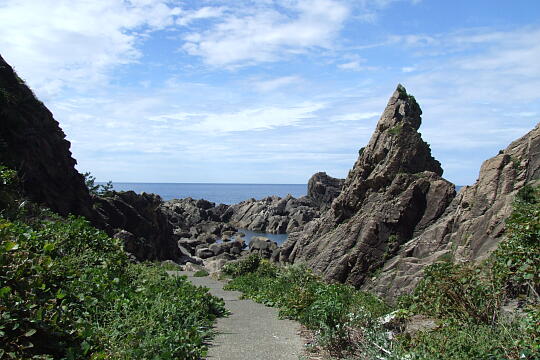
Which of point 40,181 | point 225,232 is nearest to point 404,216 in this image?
point 40,181

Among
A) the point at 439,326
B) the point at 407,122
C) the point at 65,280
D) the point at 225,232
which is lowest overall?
the point at 225,232

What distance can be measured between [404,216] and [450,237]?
4549mm

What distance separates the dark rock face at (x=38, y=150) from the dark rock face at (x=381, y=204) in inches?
600

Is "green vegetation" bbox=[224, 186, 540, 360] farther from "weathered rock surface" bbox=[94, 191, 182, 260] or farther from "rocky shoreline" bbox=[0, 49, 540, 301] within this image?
"weathered rock surface" bbox=[94, 191, 182, 260]

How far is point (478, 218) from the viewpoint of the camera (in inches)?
760

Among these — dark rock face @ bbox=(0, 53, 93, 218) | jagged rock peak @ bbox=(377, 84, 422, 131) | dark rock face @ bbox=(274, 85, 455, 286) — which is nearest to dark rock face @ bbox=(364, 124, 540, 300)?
dark rock face @ bbox=(274, 85, 455, 286)

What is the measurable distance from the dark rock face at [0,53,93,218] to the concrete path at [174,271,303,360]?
49.2 feet

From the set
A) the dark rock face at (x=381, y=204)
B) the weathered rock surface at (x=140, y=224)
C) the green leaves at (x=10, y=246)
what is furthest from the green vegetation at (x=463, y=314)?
the weathered rock surface at (x=140, y=224)

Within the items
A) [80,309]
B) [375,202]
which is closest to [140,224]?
[375,202]

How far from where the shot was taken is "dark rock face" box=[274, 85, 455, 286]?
26344 millimetres

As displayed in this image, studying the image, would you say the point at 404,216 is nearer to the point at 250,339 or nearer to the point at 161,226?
the point at 250,339

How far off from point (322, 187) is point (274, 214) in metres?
12.4

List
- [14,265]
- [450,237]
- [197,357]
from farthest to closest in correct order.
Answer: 1. [450,237]
2. [197,357]
3. [14,265]

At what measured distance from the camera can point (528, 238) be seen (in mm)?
9031
